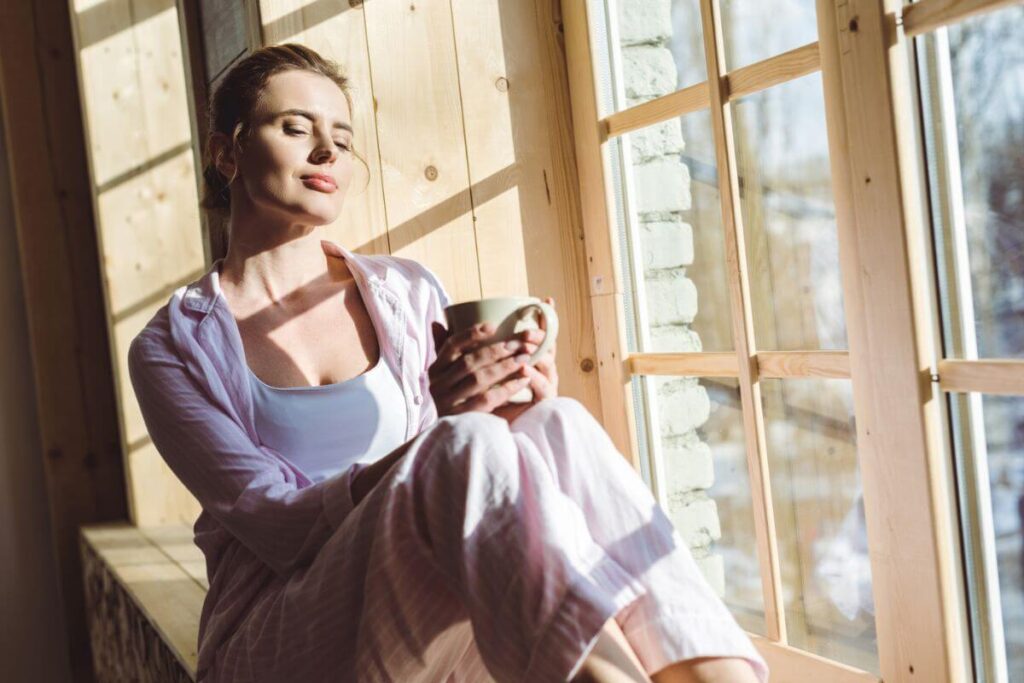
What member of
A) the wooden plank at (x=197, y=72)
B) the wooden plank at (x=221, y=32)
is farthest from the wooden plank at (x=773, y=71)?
the wooden plank at (x=197, y=72)

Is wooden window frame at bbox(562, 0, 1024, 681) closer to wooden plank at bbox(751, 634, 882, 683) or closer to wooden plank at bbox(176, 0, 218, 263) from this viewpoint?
wooden plank at bbox(751, 634, 882, 683)

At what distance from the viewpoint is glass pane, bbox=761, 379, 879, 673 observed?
1.62m

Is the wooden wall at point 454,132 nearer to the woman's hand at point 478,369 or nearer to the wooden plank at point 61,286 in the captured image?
the woman's hand at point 478,369

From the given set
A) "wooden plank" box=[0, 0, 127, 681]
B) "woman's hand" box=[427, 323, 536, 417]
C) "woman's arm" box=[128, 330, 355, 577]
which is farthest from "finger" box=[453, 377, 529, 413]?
"wooden plank" box=[0, 0, 127, 681]

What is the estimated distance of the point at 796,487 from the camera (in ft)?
5.64

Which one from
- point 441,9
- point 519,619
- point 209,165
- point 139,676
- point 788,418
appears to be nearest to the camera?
point 519,619

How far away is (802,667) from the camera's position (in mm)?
1719

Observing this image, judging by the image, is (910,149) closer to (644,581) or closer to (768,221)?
→ (768,221)

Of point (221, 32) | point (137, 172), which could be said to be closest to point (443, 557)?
point (221, 32)

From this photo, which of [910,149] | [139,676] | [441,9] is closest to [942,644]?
[910,149]

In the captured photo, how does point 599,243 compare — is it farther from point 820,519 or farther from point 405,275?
point 820,519

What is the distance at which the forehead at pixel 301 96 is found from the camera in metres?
1.46

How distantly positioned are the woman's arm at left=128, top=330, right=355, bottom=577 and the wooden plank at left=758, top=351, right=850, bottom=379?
2.60 feet

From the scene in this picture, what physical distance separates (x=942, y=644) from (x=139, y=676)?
157 cm
